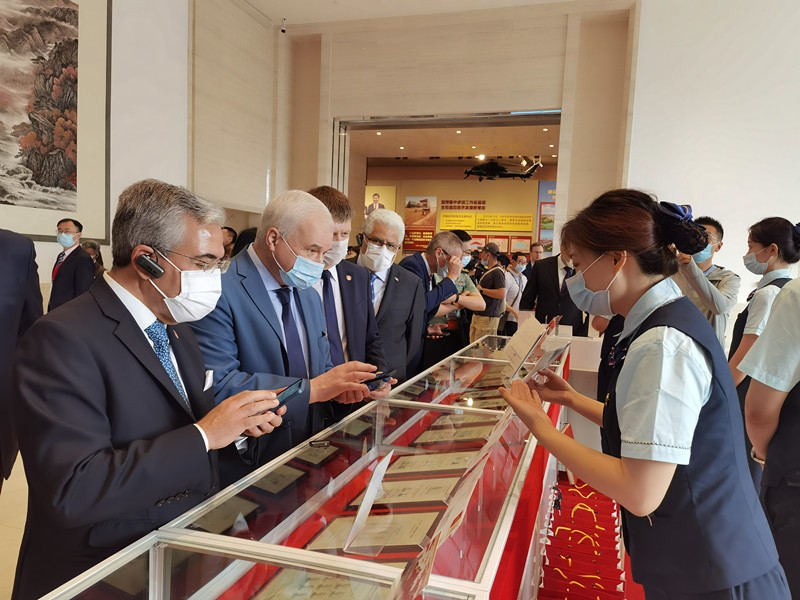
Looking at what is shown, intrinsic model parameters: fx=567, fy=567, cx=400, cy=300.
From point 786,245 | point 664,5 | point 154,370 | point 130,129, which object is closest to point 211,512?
point 154,370

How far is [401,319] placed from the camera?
3.28 metres

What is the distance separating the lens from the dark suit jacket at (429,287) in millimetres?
4023

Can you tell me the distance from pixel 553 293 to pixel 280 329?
4417mm

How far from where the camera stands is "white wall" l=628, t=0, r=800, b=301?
732 centimetres

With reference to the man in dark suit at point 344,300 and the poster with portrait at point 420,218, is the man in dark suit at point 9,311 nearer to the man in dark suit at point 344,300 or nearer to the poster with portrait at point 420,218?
the man in dark suit at point 344,300

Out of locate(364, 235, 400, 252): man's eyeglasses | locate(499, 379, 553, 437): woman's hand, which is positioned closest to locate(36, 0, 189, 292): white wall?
locate(364, 235, 400, 252): man's eyeglasses

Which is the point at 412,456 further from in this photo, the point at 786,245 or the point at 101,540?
the point at 786,245

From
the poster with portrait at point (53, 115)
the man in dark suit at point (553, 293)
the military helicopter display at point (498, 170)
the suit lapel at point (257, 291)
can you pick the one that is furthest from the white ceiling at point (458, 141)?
the suit lapel at point (257, 291)

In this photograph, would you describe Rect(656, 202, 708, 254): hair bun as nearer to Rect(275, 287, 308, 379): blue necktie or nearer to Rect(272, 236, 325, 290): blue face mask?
Rect(272, 236, 325, 290): blue face mask

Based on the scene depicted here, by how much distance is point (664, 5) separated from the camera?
772 centimetres

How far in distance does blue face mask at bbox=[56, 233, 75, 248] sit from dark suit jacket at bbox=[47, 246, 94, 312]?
0.49 m

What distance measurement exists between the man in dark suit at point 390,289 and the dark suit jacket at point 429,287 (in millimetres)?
628

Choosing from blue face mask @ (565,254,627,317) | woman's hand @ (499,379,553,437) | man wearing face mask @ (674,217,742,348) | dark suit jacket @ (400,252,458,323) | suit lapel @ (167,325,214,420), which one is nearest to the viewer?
woman's hand @ (499,379,553,437)

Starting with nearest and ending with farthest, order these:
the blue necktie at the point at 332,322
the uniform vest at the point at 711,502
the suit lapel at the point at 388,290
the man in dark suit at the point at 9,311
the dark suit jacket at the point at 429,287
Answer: the uniform vest at the point at 711,502
the man in dark suit at the point at 9,311
the blue necktie at the point at 332,322
the suit lapel at the point at 388,290
the dark suit jacket at the point at 429,287
